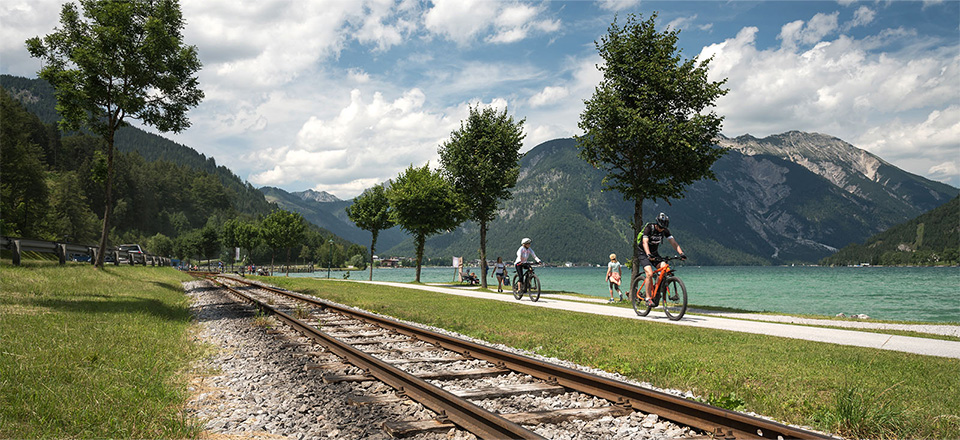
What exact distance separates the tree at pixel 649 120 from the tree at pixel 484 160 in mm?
12464

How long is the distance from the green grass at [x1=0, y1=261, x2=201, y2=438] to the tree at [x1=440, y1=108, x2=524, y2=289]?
21609mm

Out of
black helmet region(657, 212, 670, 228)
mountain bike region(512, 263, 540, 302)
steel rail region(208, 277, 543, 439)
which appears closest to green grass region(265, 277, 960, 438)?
steel rail region(208, 277, 543, 439)

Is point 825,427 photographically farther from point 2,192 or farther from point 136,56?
point 2,192

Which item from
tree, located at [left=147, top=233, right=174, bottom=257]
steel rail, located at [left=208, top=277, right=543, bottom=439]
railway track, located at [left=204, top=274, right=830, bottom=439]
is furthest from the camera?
tree, located at [left=147, top=233, right=174, bottom=257]

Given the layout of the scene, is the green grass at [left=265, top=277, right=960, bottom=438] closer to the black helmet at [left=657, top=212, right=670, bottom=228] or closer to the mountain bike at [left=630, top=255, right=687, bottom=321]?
the mountain bike at [left=630, top=255, right=687, bottom=321]

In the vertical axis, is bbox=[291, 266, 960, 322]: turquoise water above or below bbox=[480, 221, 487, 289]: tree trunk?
below

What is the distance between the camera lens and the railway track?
4031 millimetres

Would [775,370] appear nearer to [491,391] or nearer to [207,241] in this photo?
[491,391]

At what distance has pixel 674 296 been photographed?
41.3 ft

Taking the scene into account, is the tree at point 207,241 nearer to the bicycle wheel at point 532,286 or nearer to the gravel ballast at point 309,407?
the bicycle wheel at point 532,286

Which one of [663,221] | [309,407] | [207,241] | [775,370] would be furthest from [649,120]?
[207,241]

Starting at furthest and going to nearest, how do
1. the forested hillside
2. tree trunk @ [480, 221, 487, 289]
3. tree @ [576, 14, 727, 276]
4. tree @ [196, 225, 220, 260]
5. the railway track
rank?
tree @ [196, 225, 220, 260] < the forested hillside < tree trunk @ [480, 221, 487, 289] < tree @ [576, 14, 727, 276] < the railway track

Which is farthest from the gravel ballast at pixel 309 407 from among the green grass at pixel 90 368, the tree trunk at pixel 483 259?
the tree trunk at pixel 483 259

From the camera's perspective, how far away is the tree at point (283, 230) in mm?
71062
